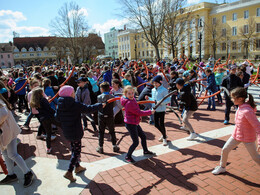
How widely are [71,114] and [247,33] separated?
5481 cm

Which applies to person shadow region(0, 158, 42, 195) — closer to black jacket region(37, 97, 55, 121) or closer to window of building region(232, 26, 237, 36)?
black jacket region(37, 97, 55, 121)

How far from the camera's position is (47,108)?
4895mm

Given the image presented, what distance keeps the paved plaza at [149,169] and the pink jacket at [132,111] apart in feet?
3.43

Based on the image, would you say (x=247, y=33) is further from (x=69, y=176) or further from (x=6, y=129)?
(x=6, y=129)

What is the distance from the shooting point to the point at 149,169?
423 centimetres

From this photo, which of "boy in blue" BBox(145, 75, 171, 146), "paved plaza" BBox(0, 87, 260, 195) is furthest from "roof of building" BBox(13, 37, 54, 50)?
"boy in blue" BBox(145, 75, 171, 146)

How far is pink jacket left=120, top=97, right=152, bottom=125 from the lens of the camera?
4.23 m

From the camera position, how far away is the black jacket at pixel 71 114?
12.2 ft

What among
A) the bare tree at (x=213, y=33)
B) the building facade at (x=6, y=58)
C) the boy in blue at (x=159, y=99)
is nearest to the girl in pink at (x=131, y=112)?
the boy in blue at (x=159, y=99)

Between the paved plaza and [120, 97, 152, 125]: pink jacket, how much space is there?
105 cm

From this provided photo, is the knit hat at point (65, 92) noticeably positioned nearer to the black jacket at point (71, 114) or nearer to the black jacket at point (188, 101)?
the black jacket at point (71, 114)

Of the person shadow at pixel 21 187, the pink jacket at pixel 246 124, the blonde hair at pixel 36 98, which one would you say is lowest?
the person shadow at pixel 21 187

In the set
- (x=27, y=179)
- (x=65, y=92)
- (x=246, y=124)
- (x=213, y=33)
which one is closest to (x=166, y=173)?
(x=246, y=124)

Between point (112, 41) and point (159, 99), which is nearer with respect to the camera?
point (159, 99)
